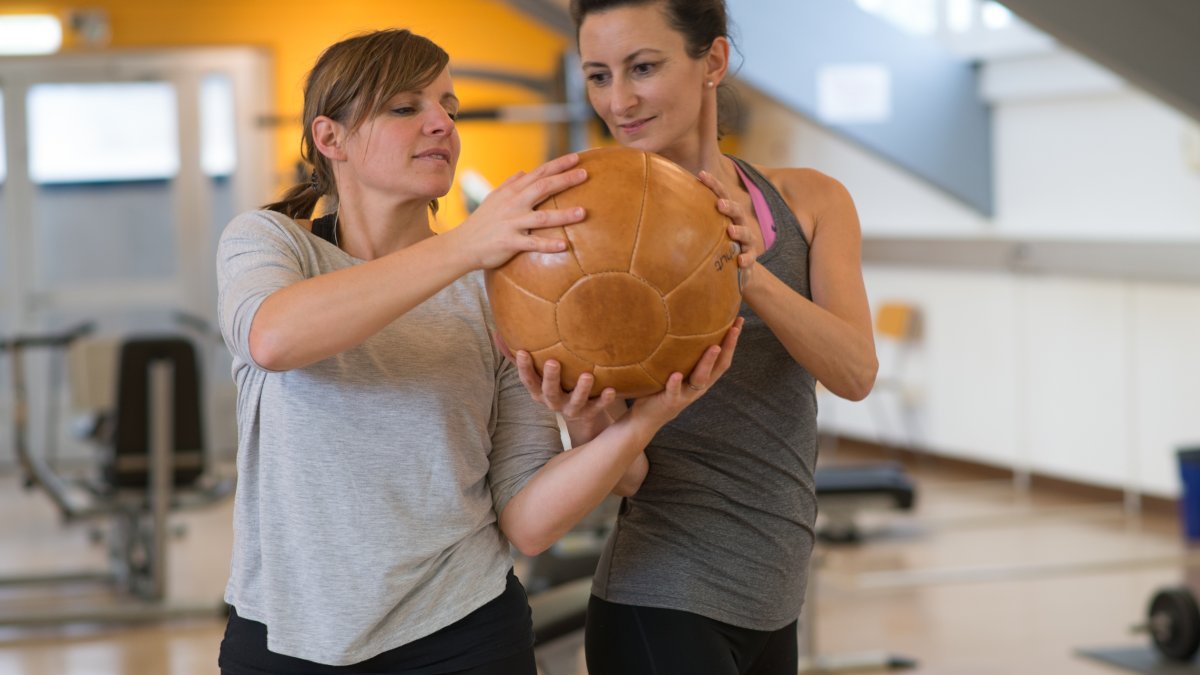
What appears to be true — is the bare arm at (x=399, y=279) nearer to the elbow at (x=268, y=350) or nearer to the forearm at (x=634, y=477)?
the elbow at (x=268, y=350)

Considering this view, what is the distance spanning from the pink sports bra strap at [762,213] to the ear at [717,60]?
0.42 feet

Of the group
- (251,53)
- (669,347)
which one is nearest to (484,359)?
(669,347)

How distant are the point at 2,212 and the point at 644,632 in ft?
27.3

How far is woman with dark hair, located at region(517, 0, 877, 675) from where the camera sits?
171 cm

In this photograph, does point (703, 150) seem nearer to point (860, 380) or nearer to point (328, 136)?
point (860, 380)

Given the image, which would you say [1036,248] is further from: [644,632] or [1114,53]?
[644,632]

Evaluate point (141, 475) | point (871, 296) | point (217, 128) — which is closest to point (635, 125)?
point (141, 475)

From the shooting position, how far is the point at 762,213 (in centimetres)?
180

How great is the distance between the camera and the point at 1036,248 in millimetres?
6539

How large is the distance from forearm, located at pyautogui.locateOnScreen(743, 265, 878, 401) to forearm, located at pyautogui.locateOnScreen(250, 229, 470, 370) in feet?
1.22

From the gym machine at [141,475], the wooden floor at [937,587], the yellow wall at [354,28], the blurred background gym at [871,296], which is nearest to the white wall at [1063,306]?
the blurred background gym at [871,296]

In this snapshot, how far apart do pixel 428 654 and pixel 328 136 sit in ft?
1.99

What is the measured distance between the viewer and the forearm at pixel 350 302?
1.37 m

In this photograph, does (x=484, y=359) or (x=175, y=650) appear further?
(x=175, y=650)
